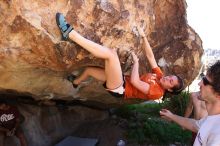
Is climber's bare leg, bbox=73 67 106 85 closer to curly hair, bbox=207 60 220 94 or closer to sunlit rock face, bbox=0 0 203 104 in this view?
sunlit rock face, bbox=0 0 203 104

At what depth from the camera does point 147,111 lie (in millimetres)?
11484

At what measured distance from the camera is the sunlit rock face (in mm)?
4949

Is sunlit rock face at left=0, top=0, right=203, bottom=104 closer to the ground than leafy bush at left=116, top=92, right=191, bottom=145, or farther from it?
farther from it

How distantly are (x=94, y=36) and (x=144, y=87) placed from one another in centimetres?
103

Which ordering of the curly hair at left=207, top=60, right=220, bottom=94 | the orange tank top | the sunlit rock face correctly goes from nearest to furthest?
1. the curly hair at left=207, top=60, right=220, bottom=94
2. the sunlit rock face
3. the orange tank top

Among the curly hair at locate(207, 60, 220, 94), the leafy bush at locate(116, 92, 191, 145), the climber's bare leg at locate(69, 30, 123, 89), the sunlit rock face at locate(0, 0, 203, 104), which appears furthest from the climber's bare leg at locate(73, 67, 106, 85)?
the leafy bush at locate(116, 92, 191, 145)

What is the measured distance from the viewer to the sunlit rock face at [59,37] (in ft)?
16.2

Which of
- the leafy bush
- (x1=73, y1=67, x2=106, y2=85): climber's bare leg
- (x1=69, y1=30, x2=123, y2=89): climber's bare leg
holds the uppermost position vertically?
(x1=69, y1=30, x2=123, y2=89): climber's bare leg

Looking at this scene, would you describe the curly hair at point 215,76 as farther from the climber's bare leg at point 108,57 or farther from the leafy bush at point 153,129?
the leafy bush at point 153,129

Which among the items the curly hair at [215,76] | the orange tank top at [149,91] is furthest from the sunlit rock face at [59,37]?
the curly hair at [215,76]

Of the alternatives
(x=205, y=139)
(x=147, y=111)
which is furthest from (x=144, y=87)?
(x=147, y=111)

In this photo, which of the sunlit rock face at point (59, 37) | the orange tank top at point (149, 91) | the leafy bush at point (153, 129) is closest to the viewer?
the sunlit rock face at point (59, 37)

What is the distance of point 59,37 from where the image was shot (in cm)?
512

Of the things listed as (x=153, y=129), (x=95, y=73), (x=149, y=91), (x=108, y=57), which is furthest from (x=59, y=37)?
(x=153, y=129)
